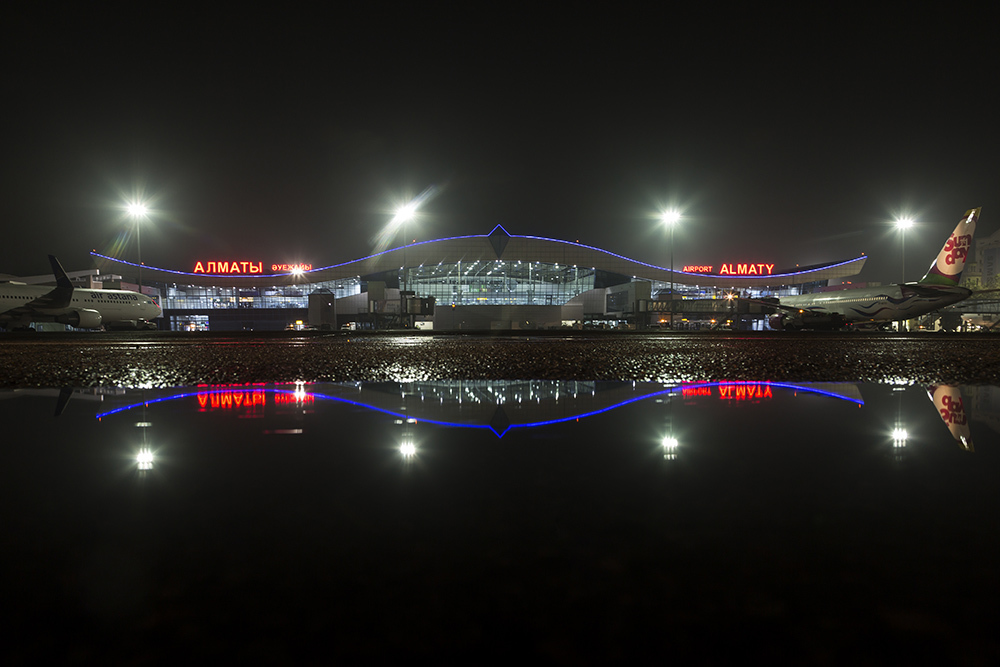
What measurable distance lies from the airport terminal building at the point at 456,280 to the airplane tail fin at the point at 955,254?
2160 centimetres

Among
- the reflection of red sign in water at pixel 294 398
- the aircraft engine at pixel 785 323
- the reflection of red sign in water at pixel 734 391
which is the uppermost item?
the aircraft engine at pixel 785 323

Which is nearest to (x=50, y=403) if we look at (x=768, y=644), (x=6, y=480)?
(x=6, y=480)

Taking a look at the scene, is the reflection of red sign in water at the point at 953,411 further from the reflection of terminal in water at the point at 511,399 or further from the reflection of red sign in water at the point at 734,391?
the reflection of red sign in water at the point at 734,391

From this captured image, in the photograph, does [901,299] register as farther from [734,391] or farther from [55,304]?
[55,304]

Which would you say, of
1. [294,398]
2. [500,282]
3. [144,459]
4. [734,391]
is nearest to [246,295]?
[500,282]

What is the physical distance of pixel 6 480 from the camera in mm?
1182

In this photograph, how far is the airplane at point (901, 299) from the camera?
24531 mm

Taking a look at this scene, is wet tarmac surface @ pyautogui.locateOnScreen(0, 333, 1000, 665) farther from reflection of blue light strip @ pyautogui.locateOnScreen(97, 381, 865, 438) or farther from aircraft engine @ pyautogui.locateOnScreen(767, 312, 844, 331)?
aircraft engine @ pyautogui.locateOnScreen(767, 312, 844, 331)

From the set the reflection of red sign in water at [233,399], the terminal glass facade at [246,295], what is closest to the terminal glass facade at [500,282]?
the terminal glass facade at [246,295]

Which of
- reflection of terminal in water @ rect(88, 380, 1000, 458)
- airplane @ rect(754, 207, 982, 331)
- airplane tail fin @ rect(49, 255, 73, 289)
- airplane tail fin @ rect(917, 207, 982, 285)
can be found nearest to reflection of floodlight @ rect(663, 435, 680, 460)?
reflection of terminal in water @ rect(88, 380, 1000, 458)

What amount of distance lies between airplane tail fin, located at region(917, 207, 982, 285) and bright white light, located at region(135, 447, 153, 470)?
108 feet

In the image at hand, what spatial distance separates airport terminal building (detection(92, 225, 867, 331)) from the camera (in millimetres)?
52219

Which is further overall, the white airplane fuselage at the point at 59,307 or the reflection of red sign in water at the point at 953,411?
the white airplane fuselage at the point at 59,307

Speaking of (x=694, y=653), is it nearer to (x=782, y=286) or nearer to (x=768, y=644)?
(x=768, y=644)
